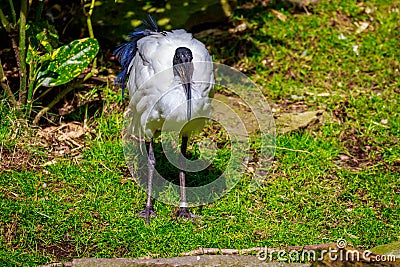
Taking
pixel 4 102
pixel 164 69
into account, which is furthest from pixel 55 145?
pixel 164 69

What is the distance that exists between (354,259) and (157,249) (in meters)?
1.59

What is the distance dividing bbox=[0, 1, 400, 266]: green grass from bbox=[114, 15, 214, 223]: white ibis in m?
0.37

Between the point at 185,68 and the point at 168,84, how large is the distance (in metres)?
0.21

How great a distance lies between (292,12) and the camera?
8344mm

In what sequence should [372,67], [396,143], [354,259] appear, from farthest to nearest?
[372,67]
[396,143]
[354,259]

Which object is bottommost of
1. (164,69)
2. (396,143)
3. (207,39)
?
(396,143)

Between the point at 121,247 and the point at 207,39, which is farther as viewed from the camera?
the point at 207,39

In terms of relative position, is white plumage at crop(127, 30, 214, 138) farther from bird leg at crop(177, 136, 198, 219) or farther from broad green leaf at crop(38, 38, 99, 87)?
broad green leaf at crop(38, 38, 99, 87)

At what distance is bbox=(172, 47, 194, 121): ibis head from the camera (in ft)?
16.0

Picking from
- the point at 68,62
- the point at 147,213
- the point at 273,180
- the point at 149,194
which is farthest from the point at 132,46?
the point at 273,180

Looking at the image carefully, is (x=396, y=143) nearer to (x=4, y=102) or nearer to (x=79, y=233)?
(x=79, y=233)

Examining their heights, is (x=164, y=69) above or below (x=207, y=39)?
above

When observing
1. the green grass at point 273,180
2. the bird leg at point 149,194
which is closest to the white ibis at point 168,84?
the bird leg at point 149,194

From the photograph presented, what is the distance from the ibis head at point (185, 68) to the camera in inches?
191
